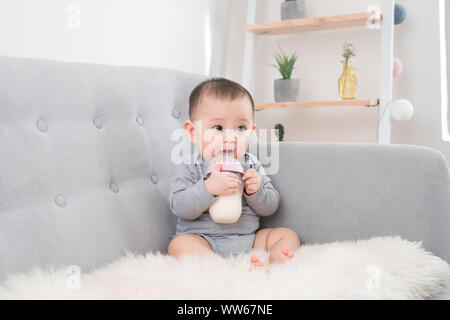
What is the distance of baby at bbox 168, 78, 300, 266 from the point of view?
1032mm

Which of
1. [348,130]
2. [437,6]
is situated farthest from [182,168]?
[437,6]

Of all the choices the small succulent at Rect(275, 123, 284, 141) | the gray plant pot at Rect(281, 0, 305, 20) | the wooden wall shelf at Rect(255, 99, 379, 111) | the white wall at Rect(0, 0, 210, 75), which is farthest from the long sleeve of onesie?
the gray plant pot at Rect(281, 0, 305, 20)

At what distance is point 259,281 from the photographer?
71cm

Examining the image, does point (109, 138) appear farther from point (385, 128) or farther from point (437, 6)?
point (437, 6)

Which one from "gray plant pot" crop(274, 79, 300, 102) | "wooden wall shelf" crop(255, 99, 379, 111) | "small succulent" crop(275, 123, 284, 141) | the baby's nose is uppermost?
"gray plant pot" crop(274, 79, 300, 102)

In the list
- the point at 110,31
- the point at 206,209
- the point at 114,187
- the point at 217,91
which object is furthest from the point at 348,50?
the point at 114,187

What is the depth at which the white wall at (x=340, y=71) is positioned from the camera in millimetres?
2107

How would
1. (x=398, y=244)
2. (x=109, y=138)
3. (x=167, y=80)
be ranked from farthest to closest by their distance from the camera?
1. (x=167, y=80)
2. (x=109, y=138)
3. (x=398, y=244)

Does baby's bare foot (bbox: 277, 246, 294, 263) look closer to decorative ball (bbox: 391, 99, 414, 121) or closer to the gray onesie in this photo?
the gray onesie

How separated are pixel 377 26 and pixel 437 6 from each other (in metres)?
0.30

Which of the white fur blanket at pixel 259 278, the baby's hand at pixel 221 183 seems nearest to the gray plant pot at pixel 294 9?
the baby's hand at pixel 221 183

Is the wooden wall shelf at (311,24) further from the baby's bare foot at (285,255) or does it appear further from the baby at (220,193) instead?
the baby's bare foot at (285,255)

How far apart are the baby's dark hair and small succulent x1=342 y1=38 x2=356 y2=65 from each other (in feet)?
3.85

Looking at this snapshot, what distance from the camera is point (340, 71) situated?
2.29 m
